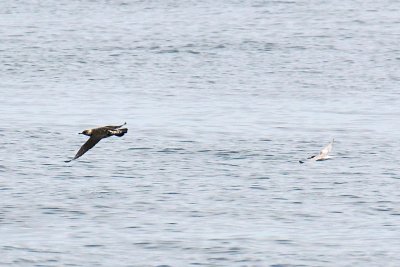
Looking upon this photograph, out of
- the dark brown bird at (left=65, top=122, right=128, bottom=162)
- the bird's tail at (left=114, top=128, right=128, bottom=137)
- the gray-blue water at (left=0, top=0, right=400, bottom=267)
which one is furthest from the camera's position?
the gray-blue water at (left=0, top=0, right=400, bottom=267)

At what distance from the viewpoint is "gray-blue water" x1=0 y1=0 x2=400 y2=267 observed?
27.9 m

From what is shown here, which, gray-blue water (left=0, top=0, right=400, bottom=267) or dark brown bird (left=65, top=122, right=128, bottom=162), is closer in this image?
dark brown bird (left=65, top=122, right=128, bottom=162)

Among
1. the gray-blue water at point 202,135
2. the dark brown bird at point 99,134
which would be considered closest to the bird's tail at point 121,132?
the dark brown bird at point 99,134

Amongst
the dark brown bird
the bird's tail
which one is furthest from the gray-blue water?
the bird's tail

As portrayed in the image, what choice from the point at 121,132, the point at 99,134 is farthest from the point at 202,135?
the point at 121,132

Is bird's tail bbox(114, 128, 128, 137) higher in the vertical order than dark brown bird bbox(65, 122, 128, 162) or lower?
higher

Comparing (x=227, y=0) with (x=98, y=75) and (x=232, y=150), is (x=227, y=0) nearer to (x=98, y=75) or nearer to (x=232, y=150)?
(x=98, y=75)

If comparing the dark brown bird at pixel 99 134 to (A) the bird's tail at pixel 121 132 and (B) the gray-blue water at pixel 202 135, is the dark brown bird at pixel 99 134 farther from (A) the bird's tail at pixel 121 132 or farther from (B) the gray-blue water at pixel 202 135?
(B) the gray-blue water at pixel 202 135

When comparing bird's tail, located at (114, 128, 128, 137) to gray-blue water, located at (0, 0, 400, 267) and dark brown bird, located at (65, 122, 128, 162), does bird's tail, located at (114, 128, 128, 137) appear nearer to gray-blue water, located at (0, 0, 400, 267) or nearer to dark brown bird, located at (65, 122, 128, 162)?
dark brown bird, located at (65, 122, 128, 162)

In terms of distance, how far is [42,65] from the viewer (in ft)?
170

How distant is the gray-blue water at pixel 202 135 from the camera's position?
2788 centimetres

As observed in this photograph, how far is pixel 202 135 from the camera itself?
39438 mm

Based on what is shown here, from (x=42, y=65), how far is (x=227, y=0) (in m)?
21.7

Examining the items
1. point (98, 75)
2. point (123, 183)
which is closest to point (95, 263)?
point (123, 183)
